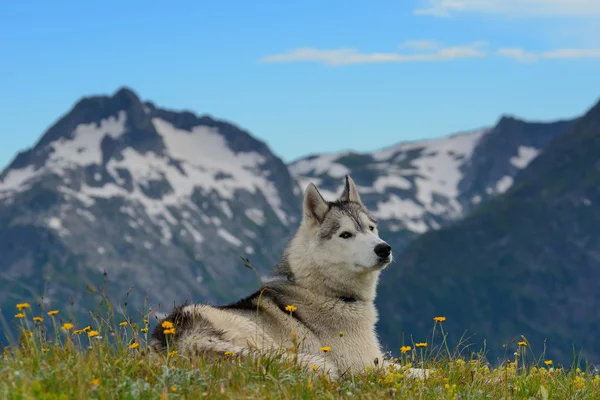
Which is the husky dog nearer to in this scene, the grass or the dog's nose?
the dog's nose

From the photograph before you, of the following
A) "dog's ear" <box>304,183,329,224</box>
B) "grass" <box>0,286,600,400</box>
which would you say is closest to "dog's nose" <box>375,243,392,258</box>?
"dog's ear" <box>304,183,329,224</box>

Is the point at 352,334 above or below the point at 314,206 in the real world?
below

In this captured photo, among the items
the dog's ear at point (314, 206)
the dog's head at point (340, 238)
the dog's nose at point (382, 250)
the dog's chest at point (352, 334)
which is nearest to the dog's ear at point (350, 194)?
the dog's head at point (340, 238)

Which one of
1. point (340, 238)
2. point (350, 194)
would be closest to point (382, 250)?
point (340, 238)

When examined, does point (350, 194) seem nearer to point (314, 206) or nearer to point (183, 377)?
point (314, 206)

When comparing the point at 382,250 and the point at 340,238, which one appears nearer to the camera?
the point at 382,250

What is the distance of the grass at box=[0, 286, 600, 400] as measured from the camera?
8.60 meters

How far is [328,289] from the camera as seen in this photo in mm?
15195

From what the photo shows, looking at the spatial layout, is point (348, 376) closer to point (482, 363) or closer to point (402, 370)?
point (402, 370)

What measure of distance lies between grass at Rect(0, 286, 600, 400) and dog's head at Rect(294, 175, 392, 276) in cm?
261

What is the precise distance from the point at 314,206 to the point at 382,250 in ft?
5.23

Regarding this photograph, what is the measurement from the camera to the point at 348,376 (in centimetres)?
1137

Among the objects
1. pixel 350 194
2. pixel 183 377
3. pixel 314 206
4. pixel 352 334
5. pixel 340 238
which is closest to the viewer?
pixel 183 377

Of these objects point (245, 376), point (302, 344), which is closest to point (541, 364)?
point (302, 344)
